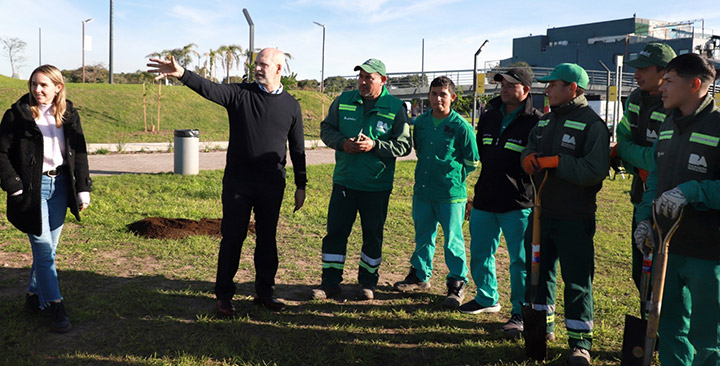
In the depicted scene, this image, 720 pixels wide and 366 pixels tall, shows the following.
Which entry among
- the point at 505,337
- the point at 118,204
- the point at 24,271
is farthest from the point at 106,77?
the point at 505,337

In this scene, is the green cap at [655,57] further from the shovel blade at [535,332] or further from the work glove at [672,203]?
the shovel blade at [535,332]

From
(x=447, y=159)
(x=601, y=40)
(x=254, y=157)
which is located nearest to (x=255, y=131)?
(x=254, y=157)

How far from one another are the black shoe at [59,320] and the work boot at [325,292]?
6.48 ft

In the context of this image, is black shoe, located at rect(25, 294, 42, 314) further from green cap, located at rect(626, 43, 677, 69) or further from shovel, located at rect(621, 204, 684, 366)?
green cap, located at rect(626, 43, 677, 69)

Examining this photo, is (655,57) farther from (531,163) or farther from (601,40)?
(601,40)

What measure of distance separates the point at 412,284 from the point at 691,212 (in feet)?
9.45

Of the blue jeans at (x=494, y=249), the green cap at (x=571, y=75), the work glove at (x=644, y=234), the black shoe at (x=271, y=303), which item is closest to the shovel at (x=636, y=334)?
the work glove at (x=644, y=234)

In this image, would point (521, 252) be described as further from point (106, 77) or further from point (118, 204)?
point (106, 77)

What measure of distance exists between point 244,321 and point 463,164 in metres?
2.40

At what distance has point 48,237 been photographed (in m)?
4.27

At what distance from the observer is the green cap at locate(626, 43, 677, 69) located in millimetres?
3951

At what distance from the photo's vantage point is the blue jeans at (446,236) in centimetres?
525

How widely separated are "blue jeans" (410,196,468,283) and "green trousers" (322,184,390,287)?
38 centimetres

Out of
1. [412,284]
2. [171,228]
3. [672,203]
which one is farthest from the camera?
[171,228]
